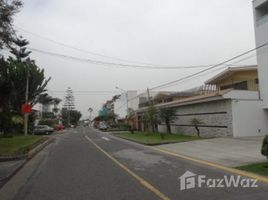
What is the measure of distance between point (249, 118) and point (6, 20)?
20015mm

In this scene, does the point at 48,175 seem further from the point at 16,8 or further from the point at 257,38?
the point at 257,38

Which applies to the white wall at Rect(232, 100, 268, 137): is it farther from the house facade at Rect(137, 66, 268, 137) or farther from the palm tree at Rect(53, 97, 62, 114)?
the palm tree at Rect(53, 97, 62, 114)

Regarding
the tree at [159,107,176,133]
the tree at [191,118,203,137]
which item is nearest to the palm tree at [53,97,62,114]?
the tree at [159,107,176,133]

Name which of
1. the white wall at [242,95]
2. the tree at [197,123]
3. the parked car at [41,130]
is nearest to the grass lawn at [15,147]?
the tree at [197,123]

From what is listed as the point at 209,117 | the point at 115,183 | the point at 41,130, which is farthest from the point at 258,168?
the point at 41,130

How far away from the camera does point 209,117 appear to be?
32281 millimetres

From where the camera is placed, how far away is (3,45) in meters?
18.3

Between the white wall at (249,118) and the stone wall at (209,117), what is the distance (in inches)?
18.5

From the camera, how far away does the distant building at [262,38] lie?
2905 cm

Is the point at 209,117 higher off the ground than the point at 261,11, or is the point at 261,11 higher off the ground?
the point at 261,11

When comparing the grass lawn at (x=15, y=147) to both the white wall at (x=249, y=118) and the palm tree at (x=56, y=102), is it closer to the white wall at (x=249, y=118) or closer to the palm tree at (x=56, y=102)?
the white wall at (x=249, y=118)

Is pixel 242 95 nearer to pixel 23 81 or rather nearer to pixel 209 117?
pixel 209 117

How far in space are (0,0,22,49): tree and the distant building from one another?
769 inches

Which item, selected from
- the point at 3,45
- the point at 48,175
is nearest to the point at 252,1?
the point at 3,45
